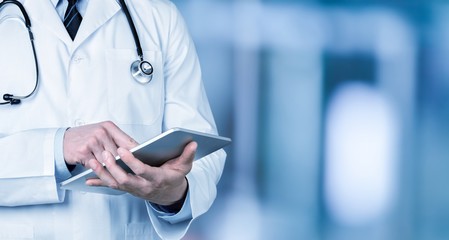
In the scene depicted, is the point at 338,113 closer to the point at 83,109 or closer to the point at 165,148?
the point at 83,109

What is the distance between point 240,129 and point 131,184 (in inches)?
59.5

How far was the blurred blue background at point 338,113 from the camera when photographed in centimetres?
246

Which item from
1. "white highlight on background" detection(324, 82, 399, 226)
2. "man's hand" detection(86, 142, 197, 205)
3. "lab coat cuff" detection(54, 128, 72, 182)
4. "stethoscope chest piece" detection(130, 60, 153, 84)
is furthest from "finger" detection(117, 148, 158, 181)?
"white highlight on background" detection(324, 82, 399, 226)

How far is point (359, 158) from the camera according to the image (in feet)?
8.27

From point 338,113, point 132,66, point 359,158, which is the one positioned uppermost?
point 132,66

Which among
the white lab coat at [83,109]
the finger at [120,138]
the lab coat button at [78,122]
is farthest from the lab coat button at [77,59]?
the finger at [120,138]

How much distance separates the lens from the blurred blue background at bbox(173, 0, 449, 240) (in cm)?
246

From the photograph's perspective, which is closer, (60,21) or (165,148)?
(165,148)

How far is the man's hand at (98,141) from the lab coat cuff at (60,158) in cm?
4

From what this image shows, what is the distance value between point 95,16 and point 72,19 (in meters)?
0.04

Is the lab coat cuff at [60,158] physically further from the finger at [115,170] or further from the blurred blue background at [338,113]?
the blurred blue background at [338,113]

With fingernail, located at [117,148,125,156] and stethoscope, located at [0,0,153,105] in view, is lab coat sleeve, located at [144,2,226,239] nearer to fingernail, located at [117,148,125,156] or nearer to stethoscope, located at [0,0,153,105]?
stethoscope, located at [0,0,153,105]

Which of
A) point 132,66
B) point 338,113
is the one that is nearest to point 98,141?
point 132,66

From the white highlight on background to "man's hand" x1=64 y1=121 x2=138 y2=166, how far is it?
1.62 m
